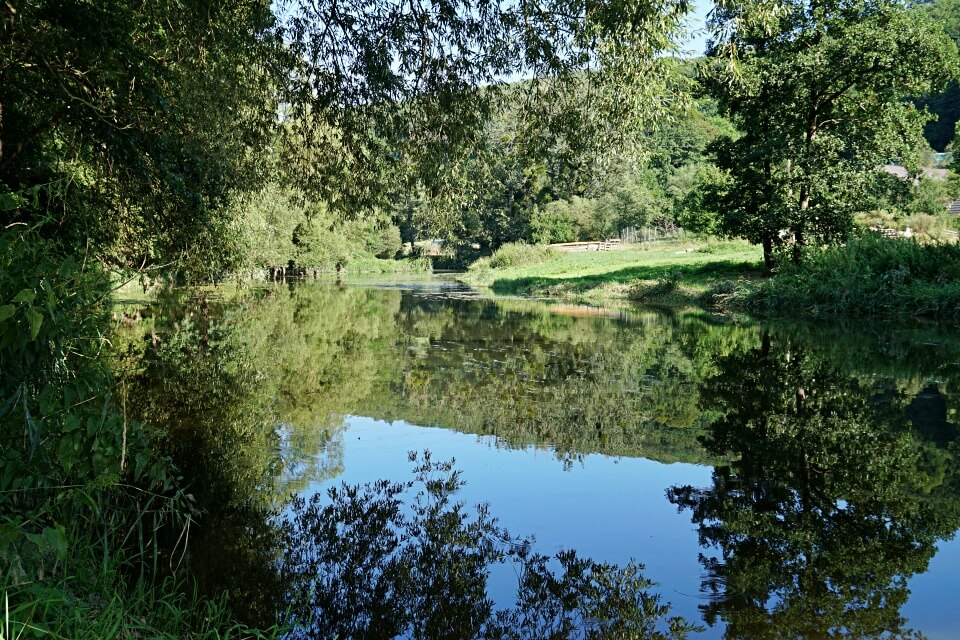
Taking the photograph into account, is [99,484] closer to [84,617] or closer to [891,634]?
[84,617]

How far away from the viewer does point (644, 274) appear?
29.4 m

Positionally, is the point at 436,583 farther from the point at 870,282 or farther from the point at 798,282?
the point at 798,282

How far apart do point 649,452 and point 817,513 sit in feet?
6.18

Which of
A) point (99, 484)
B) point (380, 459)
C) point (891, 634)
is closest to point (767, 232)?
point (380, 459)

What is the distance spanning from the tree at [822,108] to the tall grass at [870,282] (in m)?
1.88

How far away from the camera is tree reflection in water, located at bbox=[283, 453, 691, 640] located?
3311mm

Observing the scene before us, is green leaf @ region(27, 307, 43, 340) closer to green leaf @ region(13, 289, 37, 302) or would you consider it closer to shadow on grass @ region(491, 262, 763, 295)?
green leaf @ region(13, 289, 37, 302)

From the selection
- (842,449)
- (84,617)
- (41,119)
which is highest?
(41,119)

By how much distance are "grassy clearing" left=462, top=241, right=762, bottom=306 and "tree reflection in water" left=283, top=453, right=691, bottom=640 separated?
20.3 metres

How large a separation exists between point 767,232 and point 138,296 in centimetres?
2367

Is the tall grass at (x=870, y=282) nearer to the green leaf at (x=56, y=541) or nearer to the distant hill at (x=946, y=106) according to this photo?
the green leaf at (x=56, y=541)

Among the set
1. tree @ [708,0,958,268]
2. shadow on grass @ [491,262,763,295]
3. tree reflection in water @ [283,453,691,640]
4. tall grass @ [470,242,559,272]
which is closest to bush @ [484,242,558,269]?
tall grass @ [470,242,559,272]

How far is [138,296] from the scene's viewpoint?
27.2m

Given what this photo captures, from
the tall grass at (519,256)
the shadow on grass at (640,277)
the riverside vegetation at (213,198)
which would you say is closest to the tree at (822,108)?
the shadow on grass at (640,277)
